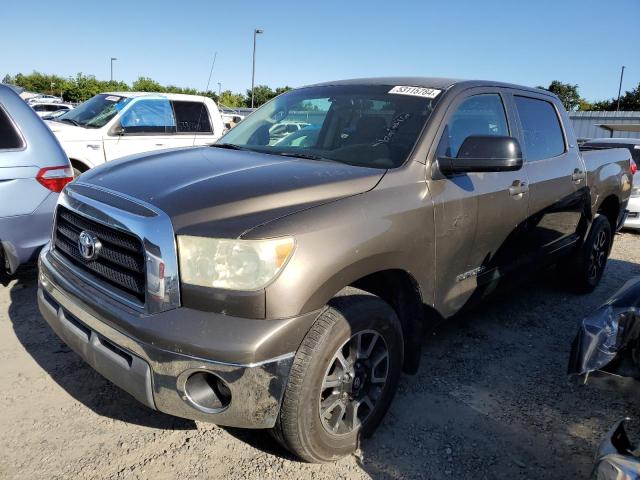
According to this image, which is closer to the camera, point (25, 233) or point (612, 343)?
point (612, 343)

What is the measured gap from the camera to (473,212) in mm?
2986

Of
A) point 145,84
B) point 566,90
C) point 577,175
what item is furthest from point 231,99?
point 577,175

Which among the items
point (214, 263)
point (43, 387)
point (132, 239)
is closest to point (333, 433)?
point (214, 263)

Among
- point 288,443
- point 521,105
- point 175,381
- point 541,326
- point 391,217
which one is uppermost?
point 521,105

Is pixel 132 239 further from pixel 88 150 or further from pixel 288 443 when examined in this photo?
pixel 88 150

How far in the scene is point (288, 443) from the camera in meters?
2.22

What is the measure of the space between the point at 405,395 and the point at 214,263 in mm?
1639

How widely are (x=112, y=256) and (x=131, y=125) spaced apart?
246 inches

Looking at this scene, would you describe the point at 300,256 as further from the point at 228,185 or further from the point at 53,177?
the point at 53,177

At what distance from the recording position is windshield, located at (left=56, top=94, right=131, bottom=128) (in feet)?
25.6

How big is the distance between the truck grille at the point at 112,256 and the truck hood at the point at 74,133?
5262 millimetres

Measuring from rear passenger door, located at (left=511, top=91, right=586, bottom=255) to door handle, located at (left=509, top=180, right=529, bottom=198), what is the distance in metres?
0.09

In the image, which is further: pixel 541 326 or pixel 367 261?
pixel 541 326

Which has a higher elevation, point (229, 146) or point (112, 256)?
point (229, 146)
